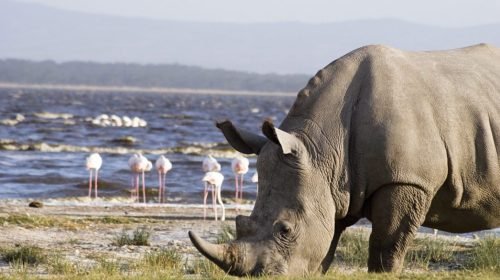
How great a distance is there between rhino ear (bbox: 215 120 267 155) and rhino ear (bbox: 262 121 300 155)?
0.42 meters

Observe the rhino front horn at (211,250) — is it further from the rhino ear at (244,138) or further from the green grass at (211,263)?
the rhino ear at (244,138)

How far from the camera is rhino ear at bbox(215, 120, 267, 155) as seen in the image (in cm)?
1048

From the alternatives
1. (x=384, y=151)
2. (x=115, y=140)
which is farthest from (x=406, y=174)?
(x=115, y=140)

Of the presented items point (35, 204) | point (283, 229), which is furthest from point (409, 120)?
point (35, 204)

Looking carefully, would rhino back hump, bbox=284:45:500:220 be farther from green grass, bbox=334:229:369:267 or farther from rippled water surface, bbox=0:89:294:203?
rippled water surface, bbox=0:89:294:203

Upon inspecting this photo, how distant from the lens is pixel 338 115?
10469 millimetres

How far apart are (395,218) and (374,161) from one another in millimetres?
517

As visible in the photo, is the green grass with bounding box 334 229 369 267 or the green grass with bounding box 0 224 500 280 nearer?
the green grass with bounding box 0 224 500 280

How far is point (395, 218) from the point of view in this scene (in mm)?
10273

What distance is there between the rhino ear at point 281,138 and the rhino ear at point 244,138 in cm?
42

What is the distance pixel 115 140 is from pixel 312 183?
3413 cm

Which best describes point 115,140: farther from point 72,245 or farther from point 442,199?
point 442,199

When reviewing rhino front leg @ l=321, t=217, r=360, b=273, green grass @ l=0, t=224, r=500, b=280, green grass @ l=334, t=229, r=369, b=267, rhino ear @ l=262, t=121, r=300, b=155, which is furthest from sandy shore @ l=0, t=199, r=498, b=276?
rhino ear @ l=262, t=121, r=300, b=155

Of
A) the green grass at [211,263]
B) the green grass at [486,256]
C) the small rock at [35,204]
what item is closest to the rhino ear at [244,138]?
the green grass at [211,263]
